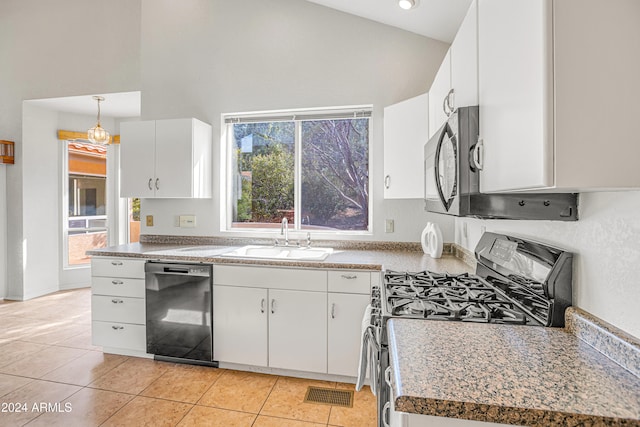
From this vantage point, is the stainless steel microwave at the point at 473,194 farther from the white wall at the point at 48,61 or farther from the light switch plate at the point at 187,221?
the white wall at the point at 48,61

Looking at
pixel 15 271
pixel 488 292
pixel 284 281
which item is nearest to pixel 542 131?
pixel 488 292

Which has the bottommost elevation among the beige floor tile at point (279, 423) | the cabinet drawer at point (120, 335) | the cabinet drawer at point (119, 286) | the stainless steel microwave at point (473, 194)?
the beige floor tile at point (279, 423)

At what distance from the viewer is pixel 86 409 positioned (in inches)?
81.4

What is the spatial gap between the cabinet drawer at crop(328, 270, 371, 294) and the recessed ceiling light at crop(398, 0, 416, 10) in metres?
1.85

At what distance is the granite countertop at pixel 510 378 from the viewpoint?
0.66 m

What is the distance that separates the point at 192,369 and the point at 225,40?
112 inches

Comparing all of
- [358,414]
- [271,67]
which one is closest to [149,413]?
[358,414]

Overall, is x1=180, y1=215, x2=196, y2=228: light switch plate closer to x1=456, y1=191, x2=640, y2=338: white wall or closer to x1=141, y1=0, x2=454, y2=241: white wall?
x1=141, y1=0, x2=454, y2=241: white wall

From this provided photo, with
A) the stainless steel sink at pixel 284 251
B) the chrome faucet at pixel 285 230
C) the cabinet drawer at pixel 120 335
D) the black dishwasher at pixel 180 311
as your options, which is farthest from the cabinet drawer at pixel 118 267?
the chrome faucet at pixel 285 230

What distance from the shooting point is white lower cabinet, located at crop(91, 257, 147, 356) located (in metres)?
2.66

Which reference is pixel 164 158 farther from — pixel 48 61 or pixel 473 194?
pixel 473 194

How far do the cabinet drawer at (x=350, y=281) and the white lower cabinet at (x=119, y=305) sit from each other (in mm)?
1515

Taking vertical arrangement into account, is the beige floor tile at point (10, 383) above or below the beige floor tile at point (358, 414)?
above

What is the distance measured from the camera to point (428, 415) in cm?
71
